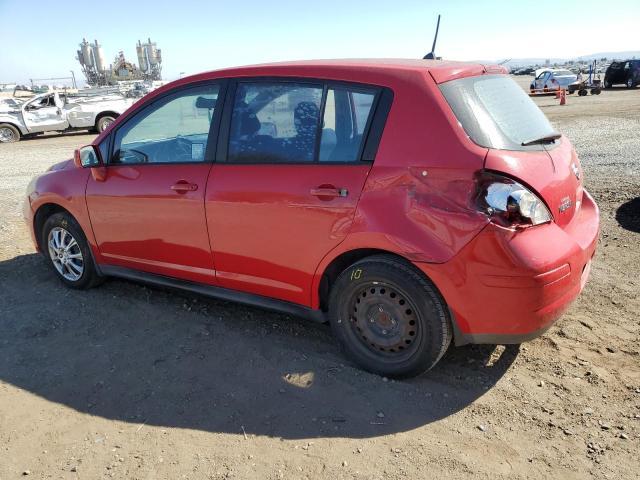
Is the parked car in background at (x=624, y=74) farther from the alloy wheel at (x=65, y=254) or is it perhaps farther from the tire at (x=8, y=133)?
the alloy wheel at (x=65, y=254)

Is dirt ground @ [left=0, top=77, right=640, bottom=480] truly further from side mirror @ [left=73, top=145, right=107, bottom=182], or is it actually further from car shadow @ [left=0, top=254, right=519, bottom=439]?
side mirror @ [left=73, top=145, right=107, bottom=182]

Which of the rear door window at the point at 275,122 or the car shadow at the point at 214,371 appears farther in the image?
the rear door window at the point at 275,122

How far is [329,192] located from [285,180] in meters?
0.32

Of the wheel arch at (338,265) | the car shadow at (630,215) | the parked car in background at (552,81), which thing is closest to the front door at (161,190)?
the wheel arch at (338,265)

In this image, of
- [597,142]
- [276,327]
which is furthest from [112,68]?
[276,327]

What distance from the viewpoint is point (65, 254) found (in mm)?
4555

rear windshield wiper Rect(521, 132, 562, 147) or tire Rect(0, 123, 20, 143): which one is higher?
rear windshield wiper Rect(521, 132, 562, 147)

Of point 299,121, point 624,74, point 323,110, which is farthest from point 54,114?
point 624,74

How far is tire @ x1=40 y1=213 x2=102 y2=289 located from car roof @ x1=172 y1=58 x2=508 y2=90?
187cm

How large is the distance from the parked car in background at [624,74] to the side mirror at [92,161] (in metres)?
37.1

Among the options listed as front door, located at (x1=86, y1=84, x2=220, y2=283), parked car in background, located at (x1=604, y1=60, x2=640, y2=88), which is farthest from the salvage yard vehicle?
parked car in background, located at (x1=604, y1=60, x2=640, y2=88)

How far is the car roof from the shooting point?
2.92 meters

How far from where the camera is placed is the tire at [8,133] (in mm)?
17594

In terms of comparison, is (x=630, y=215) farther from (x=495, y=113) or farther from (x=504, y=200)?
(x=504, y=200)
